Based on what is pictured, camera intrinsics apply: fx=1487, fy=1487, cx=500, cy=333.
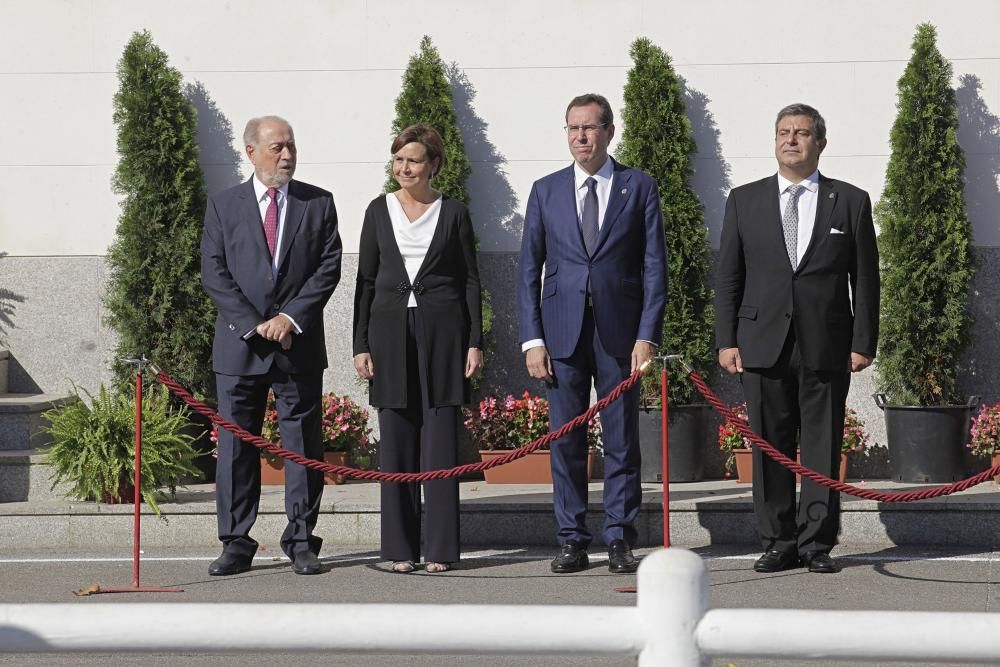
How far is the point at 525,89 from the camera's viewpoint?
9.48 meters

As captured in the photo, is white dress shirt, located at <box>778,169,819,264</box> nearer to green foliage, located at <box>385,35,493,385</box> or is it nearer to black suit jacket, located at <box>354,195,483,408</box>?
black suit jacket, located at <box>354,195,483,408</box>

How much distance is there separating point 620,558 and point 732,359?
3.42 feet

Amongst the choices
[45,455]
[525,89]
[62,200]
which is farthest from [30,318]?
[525,89]

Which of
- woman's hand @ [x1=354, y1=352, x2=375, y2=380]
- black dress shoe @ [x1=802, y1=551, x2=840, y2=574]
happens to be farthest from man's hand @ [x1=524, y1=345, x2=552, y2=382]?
black dress shoe @ [x1=802, y1=551, x2=840, y2=574]

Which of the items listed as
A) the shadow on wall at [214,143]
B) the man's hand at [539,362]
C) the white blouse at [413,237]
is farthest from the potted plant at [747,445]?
the shadow on wall at [214,143]

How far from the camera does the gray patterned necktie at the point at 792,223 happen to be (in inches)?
262

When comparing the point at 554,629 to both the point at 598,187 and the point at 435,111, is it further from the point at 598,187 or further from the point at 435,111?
the point at 435,111

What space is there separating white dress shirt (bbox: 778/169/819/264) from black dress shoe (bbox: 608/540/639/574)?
4.89 feet

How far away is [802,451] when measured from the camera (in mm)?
6723

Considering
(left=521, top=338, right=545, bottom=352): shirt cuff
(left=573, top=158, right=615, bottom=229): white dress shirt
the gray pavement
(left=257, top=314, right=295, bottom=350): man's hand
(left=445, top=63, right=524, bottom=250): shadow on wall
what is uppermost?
(left=445, top=63, right=524, bottom=250): shadow on wall

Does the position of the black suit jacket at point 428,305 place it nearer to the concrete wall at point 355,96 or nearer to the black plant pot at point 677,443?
the black plant pot at point 677,443

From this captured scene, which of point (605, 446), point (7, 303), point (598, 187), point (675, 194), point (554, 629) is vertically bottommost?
point (554, 629)

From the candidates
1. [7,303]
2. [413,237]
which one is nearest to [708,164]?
[413,237]

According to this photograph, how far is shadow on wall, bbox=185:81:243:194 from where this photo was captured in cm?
955
